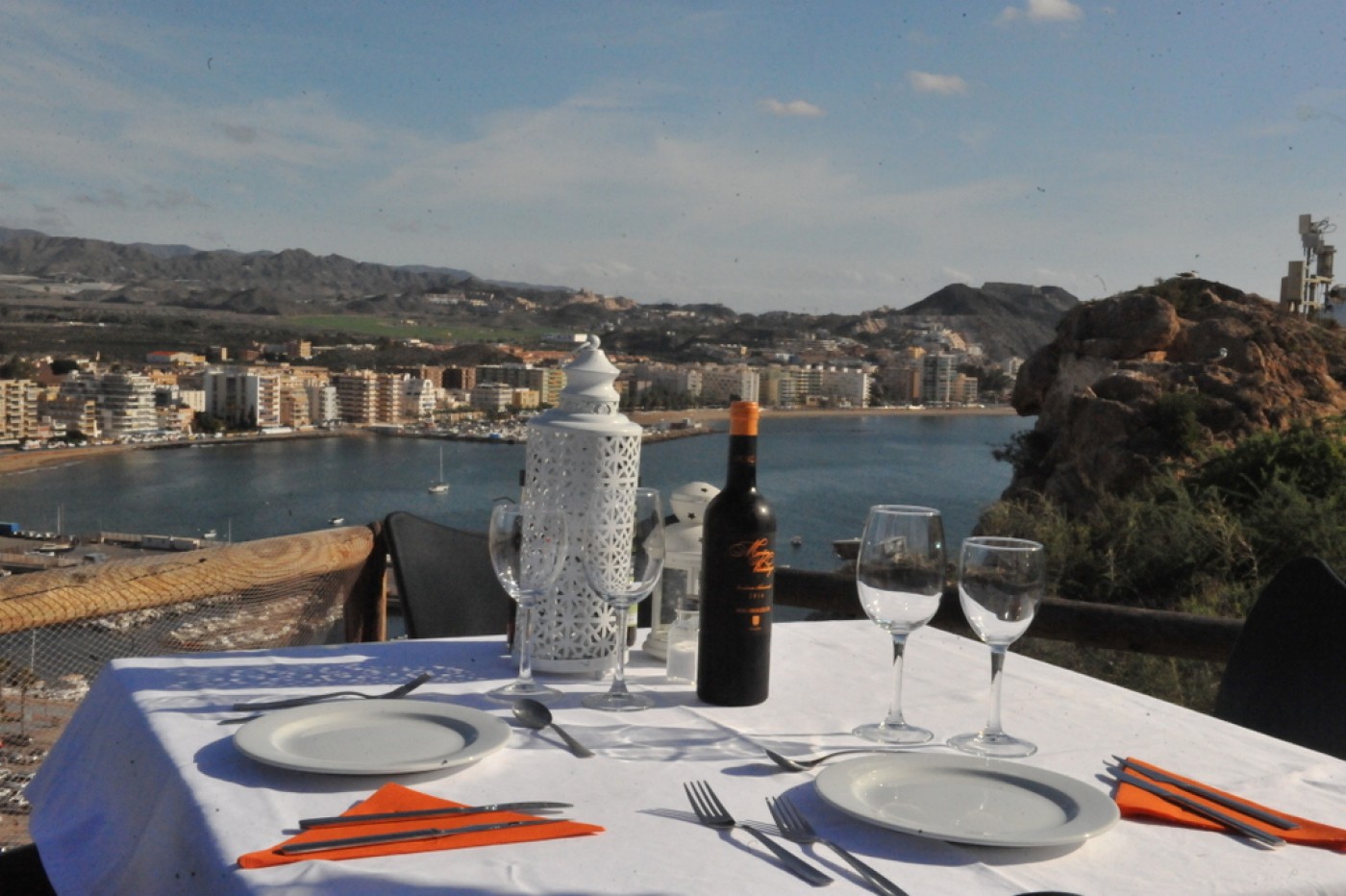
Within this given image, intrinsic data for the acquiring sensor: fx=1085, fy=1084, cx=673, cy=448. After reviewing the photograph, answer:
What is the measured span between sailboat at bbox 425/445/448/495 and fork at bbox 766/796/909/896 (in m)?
14.6

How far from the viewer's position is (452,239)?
2750 centimetres

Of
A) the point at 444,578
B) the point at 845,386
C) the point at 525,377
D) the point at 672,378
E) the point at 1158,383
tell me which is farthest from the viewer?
the point at 845,386

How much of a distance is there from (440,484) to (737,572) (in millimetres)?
15246

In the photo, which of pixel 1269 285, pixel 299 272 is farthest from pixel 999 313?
pixel 299 272

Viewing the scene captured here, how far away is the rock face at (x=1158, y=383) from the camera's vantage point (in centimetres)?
1115

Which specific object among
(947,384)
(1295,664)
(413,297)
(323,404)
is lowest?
(323,404)

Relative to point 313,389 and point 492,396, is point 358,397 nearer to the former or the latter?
point 313,389

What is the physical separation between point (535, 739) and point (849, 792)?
0.35 meters

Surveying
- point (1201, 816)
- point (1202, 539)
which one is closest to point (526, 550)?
point (1201, 816)

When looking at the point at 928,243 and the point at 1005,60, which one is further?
the point at 928,243

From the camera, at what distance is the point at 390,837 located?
838 mm

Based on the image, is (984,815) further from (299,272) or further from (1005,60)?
(299,272)

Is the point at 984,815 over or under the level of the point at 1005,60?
Answer: under

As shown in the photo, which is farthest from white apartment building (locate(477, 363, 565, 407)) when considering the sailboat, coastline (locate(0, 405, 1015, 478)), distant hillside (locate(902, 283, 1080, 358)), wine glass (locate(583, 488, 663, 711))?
distant hillside (locate(902, 283, 1080, 358))
